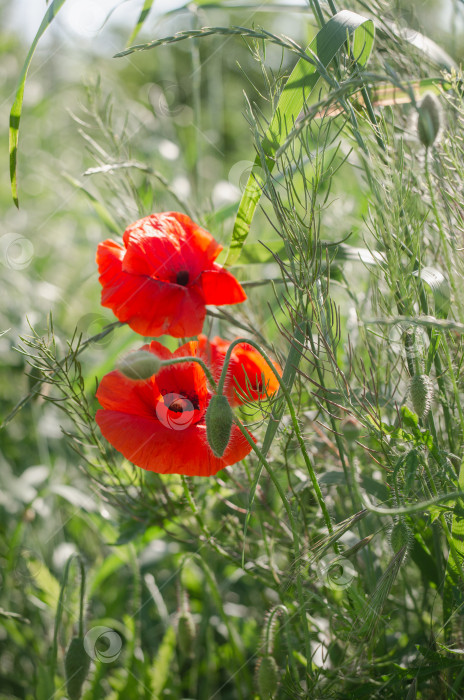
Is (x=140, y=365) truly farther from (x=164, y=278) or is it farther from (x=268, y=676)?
(x=268, y=676)

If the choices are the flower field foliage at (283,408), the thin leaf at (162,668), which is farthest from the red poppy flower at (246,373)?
the thin leaf at (162,668)

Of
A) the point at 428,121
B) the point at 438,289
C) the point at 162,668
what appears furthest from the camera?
the point at 162,668

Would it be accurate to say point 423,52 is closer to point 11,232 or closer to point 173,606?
point 173,606

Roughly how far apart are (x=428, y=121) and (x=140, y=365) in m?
0.26

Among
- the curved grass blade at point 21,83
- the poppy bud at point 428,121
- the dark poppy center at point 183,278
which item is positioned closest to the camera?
Result: the poppy bud at point 428,121

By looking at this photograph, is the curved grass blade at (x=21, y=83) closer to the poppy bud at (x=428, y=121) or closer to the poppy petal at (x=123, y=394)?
the poppy petal at (x=123, y=394)

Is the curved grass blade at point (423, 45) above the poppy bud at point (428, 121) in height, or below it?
above

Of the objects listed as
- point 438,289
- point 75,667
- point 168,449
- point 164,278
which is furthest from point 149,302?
point 75,667

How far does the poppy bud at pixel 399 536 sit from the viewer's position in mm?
451

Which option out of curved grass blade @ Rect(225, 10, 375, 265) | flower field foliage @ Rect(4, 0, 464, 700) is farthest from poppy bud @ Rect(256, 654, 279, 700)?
curved grass blade @ Rect(225, 10, 375, 265)

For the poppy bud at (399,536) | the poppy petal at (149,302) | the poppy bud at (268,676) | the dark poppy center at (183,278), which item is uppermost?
the dark poppy center at (183,278)

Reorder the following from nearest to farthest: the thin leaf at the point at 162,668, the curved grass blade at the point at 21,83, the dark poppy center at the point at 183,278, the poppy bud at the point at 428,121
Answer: the poppy bud at the point at 428,121
the curved grass blade at the point at 21,83
the dark poppy center at the point at 183,278
the thin leaf at the point at 162,668

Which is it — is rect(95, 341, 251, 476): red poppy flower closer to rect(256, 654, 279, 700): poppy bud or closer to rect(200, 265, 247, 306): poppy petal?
rect(200, 265, 247, 306): poppy petal

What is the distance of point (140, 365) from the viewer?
445 mm
